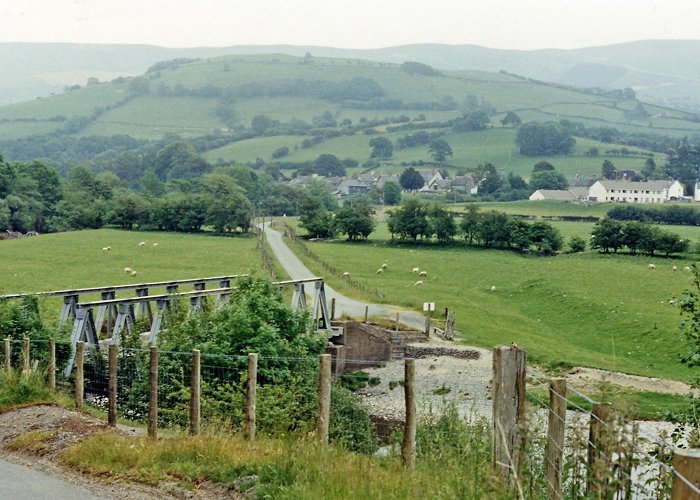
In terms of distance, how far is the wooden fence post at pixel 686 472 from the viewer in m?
7.01

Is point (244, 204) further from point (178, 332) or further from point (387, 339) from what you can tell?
point (178, 332)

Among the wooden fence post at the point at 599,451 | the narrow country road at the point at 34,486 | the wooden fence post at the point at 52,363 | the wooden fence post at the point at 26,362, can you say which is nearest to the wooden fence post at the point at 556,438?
the wooden fence post at the point at 599,451

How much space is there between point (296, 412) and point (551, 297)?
52849mm

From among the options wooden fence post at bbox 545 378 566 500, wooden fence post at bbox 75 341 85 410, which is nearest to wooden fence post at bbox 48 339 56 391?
wooden fence post at bbox 75 341 85 410

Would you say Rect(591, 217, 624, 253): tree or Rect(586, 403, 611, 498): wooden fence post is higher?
Rect(586, 403, 611, 498): wooden fence post

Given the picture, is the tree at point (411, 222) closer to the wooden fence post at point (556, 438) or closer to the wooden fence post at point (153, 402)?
the wooden fence post at point (153, 402)

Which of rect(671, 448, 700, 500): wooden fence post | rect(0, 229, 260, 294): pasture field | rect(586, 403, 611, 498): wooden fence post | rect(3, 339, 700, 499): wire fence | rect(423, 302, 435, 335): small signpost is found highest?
rect(671, 448, 700, 500): wooden fence post

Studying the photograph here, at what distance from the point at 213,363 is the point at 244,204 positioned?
332ft

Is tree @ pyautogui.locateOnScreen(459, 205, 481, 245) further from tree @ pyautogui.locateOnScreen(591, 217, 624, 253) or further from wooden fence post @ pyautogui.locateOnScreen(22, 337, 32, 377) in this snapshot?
wooden fence post @ pyautogui.locateOnScreen(22, 337, 32, 377)

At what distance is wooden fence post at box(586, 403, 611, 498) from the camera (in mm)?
7963

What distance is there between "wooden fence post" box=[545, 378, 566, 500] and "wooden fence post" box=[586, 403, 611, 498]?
41 cm

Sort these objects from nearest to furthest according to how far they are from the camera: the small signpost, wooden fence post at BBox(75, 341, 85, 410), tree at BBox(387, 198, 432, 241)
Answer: wooden fence post at BBox(75, 341, 85, 410) < the small signpost < tree at BBox(387, 198, 432, 241)

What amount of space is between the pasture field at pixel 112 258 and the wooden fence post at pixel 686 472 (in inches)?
2575

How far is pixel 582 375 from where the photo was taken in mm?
44625
